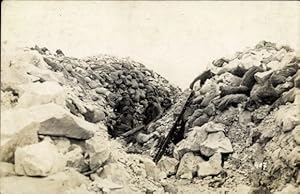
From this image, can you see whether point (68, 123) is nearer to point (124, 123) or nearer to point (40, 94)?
point (40, 94)

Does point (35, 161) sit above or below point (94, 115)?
below

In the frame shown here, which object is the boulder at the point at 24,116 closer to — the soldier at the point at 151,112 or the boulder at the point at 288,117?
the soldier at the point at 151,112

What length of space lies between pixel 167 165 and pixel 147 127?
0.62 ft

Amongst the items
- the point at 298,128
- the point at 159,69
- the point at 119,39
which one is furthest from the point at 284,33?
the point at 119,39

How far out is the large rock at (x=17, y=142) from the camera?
6.76 feet

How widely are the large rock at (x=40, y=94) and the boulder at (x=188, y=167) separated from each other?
1.92 feet

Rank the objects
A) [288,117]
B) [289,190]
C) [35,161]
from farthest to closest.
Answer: [288,117] < [289,190] < [35,161]

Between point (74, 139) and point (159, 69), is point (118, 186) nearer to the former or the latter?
point (74, 139)

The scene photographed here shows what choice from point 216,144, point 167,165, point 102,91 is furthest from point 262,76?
point 102,91

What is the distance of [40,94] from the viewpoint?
2.19m

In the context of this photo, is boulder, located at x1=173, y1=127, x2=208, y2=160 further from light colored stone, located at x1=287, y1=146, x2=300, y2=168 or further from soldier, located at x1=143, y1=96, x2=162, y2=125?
light colored stone, located at x1=287, y1=146, x2=300, y2=168

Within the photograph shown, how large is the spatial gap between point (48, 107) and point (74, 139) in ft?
0.55

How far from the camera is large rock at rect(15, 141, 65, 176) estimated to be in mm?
2049

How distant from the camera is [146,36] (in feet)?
7.64
